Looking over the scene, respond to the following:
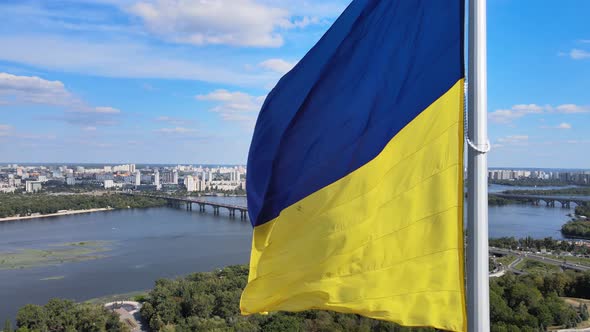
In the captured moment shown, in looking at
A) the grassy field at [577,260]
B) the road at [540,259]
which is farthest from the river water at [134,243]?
the grassy field at [577,260]

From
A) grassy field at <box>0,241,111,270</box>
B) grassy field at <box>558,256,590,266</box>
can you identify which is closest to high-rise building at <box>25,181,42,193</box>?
grassy field at <box>0,241,111,270</box>

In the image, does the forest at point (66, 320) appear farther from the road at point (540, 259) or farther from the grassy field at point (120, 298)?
the road at point (540, 259)

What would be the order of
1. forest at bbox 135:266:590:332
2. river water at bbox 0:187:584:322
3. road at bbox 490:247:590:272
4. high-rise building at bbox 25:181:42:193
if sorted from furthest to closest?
high-rise building at bbox 25:181:42:193 → road at bbox 490:247:590:272 → river water at bbox 0:187:584:322 → forest at bbox 135:266:590:332

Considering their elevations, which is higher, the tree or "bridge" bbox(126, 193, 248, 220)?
"bridge" bbox(126, 193, 248, 220)

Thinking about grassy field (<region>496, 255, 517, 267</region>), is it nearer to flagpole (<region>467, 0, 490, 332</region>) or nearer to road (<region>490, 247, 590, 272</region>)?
road (<region>490, 247, 590, 272</region>)

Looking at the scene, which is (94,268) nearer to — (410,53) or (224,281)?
(224,281)

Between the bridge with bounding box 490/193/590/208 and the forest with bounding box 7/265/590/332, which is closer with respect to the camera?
the forest with bounding box 7/265/590/332

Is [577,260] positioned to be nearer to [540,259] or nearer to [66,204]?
[540,259]
